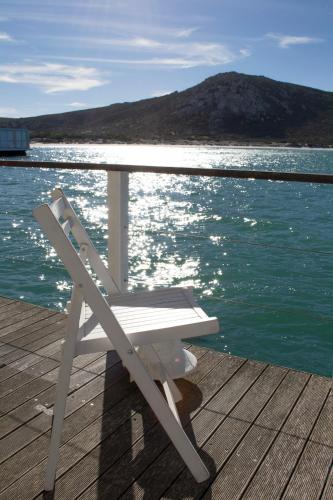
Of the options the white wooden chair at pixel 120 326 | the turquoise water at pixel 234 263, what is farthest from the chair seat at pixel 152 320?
the turquoise water at pixel 234 263

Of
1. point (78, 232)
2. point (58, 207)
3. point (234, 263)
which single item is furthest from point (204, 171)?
Answer: point (234, 263)

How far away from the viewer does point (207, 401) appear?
197 centimetres

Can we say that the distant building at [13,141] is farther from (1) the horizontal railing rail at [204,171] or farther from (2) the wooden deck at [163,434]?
(2) the wooden deck at [163,434]

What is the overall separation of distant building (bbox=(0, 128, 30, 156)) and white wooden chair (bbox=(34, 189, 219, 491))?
46.0 metres

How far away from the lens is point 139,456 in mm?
1640

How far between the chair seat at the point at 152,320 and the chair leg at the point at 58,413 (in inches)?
2.2

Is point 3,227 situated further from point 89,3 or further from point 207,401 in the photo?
point 207,401

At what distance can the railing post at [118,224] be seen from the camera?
7.19 ft

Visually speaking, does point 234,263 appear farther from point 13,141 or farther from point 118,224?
point 13,141

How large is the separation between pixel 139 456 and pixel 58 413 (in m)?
0.34

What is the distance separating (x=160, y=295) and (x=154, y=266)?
28.0 ft

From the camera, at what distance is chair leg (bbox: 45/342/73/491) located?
4.81 feet

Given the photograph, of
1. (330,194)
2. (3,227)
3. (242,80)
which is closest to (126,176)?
(3,227)

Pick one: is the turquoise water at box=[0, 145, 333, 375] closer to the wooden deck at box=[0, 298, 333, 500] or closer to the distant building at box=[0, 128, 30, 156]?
the wooden deck at box=[0, 298, 333, 500]
